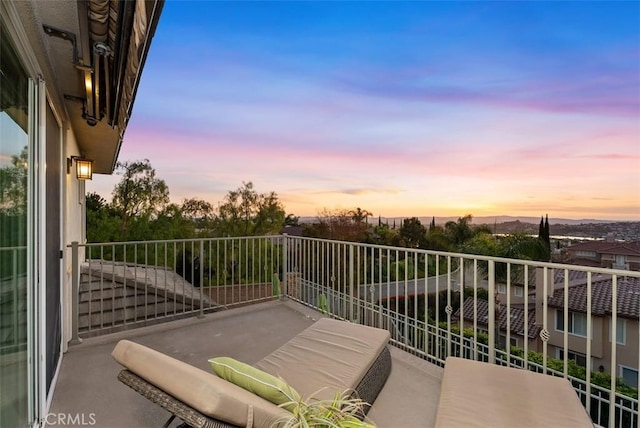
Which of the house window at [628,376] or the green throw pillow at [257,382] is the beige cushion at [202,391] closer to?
the green throw pillow at [257,382]

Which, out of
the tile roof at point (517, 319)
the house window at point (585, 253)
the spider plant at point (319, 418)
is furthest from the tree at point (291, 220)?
the spider plant at point (319, 418)

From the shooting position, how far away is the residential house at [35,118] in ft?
4.45

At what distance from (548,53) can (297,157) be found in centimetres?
750

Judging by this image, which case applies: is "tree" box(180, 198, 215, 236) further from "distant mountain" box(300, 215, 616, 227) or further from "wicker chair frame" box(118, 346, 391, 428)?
"wicker chair frame" box(118, 346, 391, 428)

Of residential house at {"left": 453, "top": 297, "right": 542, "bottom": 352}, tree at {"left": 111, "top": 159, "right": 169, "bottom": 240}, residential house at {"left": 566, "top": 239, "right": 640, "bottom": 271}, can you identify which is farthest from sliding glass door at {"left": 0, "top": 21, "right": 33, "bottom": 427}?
tree at {"left": 111, "top": 159, "right": 169, "bottom": 240}

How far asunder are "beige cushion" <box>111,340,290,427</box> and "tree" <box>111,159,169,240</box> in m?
12.0

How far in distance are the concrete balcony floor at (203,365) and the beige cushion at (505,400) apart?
0.42 metres

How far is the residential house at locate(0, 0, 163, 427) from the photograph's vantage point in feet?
4.45

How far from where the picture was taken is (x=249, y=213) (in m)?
14.7

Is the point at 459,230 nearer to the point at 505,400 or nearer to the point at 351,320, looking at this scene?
the point at 351,320

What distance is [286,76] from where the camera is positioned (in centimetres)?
798

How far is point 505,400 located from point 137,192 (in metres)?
13.2

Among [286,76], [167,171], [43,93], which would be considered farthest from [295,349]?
[167,171]

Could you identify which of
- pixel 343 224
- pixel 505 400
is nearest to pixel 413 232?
pixel 343 224
